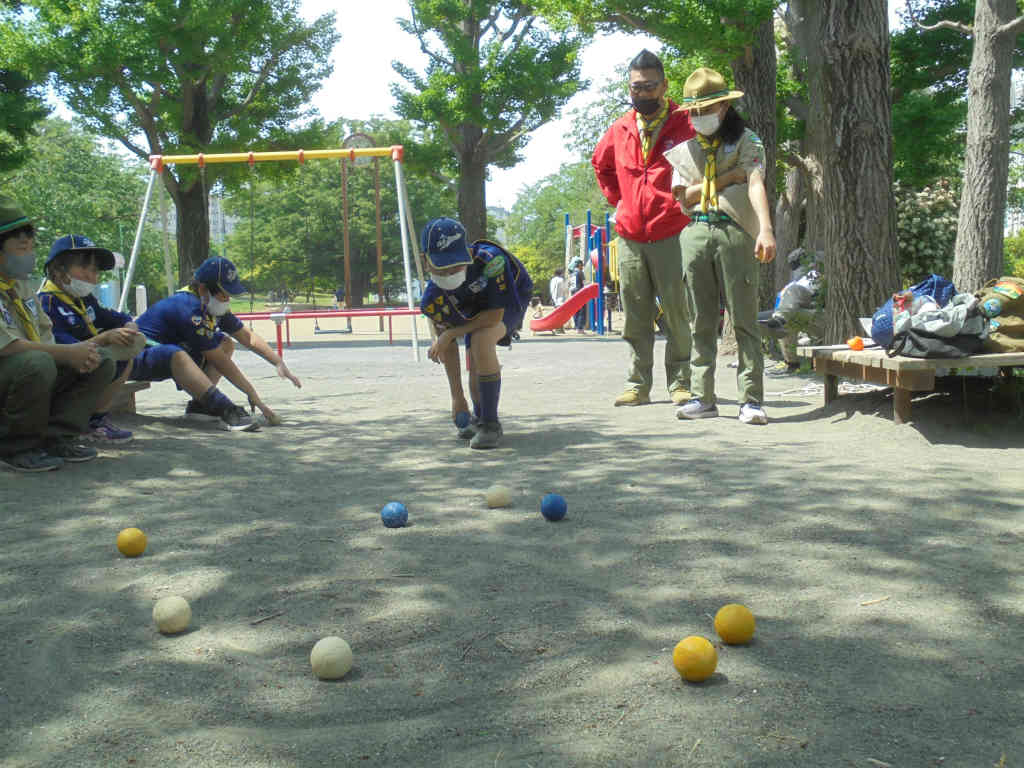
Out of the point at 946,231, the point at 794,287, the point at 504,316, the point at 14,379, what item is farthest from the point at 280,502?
the point at 946,231

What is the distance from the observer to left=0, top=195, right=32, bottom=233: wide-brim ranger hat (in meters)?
4.87

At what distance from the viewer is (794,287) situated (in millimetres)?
9906

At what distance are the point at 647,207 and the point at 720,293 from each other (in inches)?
30.7

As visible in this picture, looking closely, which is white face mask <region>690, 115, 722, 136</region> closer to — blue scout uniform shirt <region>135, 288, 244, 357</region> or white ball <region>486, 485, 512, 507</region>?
white ball <region>486, 485, 512, 507</region>

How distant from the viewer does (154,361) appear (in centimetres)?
645

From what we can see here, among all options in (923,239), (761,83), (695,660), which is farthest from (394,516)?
(923,239)

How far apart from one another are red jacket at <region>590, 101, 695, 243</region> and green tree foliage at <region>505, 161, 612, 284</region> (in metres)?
51.9

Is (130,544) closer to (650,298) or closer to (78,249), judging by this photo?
(78,249)

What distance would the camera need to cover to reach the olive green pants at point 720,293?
20.4 ft

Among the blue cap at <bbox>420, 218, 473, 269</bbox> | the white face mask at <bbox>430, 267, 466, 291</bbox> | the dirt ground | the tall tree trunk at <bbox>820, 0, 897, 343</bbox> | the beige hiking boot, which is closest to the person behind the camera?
the dirt ground

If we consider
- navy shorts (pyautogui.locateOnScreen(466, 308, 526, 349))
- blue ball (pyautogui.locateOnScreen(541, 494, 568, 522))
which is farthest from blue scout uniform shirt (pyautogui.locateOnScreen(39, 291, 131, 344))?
blue ball (pyautogui.locateOnScreen(541, 494, 568, 522))

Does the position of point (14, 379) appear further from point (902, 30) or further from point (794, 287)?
point (902, 30)

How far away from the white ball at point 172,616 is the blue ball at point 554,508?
1545mm

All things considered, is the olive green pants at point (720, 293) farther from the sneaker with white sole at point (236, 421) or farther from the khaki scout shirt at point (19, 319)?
the khaki scout shirt at point (19, 319)
